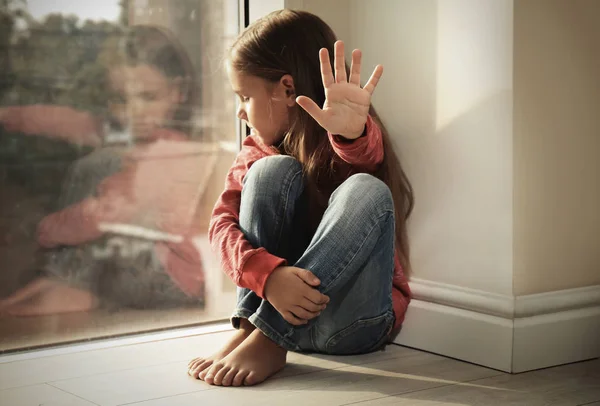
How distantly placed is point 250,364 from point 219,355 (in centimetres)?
8

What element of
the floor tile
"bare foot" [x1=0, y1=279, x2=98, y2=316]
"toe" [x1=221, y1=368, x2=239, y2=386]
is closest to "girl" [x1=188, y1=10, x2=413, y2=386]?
"toe" [x1=221, y1=368, x2=239, y2=386]

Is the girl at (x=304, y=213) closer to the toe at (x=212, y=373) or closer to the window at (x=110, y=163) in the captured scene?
the toe at (x=212, y=373)

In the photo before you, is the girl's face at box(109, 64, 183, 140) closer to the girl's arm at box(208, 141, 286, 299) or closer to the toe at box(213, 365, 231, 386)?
the girl's arm at box(208, 141, 286, 299)

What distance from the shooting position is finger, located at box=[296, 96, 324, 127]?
1.13 meters

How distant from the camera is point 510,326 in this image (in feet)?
4.00

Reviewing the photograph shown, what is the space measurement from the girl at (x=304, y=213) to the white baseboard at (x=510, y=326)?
0.07 m

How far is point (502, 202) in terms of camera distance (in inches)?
48.5

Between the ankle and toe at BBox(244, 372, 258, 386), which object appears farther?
the ankle

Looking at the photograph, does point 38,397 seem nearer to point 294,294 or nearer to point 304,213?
point 294,294

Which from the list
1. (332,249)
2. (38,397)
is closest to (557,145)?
(332,249)

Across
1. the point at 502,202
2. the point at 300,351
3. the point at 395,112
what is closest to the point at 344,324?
the point at 300,351

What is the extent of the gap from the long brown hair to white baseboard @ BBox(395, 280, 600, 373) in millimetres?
220

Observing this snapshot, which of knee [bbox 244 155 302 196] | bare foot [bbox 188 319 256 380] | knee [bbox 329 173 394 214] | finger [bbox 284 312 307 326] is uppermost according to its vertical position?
knee [bbox 244 155 302 196]

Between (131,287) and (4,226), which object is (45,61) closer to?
(4,226)
